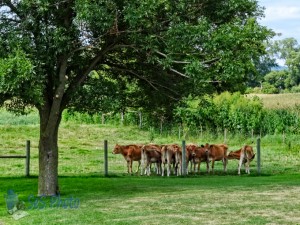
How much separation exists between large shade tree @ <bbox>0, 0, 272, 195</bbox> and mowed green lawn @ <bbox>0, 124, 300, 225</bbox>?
2547 millimetres

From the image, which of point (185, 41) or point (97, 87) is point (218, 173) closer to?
point (97, 87)

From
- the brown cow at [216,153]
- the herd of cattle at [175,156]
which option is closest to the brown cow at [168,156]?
the herd of cattle at [175,156]

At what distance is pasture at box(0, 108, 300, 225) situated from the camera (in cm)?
1277

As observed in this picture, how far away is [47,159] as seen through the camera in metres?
17.8

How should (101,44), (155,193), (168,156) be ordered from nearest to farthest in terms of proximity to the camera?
1. (101,44)
2. (155,193)
3. (168,156)

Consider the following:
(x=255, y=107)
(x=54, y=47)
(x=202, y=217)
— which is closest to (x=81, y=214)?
(x=202, y=217)

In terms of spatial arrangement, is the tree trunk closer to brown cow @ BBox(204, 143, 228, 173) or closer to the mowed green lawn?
the mowed green lawn

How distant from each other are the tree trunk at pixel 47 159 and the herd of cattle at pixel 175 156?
7.53 m

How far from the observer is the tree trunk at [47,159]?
17734 mm

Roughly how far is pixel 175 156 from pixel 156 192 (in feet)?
23.1

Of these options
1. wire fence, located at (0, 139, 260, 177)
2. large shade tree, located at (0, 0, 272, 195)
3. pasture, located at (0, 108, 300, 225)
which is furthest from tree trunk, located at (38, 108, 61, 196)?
wire fence, located at (0, 139, 260, 177)

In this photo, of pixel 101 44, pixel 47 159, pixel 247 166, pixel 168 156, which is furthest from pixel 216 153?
pixel 101 44

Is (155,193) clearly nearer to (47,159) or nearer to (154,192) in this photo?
(154,192)

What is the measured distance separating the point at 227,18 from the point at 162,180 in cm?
766
